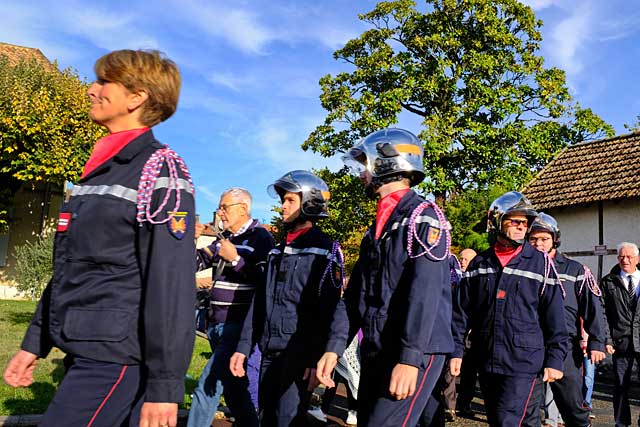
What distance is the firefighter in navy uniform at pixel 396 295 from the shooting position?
3.12 metres

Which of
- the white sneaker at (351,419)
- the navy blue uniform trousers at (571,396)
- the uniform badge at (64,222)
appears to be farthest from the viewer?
the white sneaker at (351,419)

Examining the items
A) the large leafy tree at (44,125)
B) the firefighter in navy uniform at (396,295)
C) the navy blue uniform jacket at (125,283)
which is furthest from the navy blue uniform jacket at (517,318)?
the large leafy tree at (44,125)

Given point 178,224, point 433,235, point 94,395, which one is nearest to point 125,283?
point 178,224

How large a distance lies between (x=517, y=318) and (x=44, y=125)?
19724 millimetres

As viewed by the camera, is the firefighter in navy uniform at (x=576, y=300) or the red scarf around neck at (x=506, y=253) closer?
the red scarf around neck at (x=506, y=253)

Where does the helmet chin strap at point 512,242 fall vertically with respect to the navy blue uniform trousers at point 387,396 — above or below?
above

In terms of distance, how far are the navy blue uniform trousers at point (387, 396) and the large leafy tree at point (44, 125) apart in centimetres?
2010

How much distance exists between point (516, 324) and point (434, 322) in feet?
6.27

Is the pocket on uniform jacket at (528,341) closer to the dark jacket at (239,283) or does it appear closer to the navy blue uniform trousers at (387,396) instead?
the navy blue uniform trousers at (387,396)

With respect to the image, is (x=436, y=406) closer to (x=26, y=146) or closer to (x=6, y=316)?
(x=6, y=316)

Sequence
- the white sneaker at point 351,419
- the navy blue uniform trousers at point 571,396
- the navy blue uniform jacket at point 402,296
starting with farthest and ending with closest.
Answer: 1. the white sneaker at point 351,419
2. the navy blue uniform trousers at point 571,396
3. the navy blue uniform jacket at point 402,296

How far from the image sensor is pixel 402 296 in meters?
3.29

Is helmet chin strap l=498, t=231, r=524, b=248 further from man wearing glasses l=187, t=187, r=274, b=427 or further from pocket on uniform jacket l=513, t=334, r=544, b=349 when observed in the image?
man wearing glasses l=187, t=187, r=274, b=427

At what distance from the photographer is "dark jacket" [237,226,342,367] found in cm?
457
